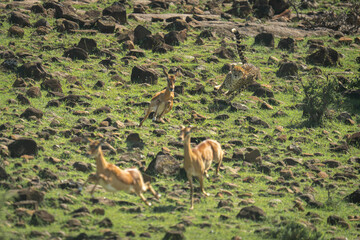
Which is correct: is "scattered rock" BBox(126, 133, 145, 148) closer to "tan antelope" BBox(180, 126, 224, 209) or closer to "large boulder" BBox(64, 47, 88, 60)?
"tan antelope" BBox(180, 126, 224, 209)

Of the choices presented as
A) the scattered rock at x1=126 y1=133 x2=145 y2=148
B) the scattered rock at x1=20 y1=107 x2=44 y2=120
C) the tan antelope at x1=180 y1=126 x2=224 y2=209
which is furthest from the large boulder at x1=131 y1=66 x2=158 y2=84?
the tan antelope at x1=180 y1=126 x2=224 y2=209

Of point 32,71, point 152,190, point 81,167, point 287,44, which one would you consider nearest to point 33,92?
point 32,71

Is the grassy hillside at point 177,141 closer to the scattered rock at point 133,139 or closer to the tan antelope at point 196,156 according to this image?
the scattered rock at point 133,139

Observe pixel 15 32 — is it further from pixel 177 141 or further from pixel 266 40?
pixel 266 40

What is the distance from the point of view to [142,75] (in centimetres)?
1814

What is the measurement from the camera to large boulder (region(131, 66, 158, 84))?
18125 mm

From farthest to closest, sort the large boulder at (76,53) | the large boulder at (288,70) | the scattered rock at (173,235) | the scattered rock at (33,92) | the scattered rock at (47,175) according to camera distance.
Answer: the large boulder at (288,70)
the large boulder at (76,53)
the scattered rock at (33,92)
the scattered rock at (47,175)
the scattered rock at (173,235)

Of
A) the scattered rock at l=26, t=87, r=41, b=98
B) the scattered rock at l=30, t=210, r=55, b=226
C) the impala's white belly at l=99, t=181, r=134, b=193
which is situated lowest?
the scattered rock at l=26, t=87, r=41, b=98

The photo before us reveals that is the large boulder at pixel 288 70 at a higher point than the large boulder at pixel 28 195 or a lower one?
lower

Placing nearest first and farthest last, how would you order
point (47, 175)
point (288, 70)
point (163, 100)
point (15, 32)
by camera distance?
point (47, 175) → point (163, 100) → point (288, 70) → point (15, 32)

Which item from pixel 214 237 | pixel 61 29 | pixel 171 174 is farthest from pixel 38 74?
pixel 214 237

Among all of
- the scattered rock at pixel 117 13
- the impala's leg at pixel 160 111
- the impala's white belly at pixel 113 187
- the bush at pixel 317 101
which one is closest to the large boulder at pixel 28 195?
the impala's white belly at pixel 113 187

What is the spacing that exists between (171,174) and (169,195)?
96 cm

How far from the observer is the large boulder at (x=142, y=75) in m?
18.1
